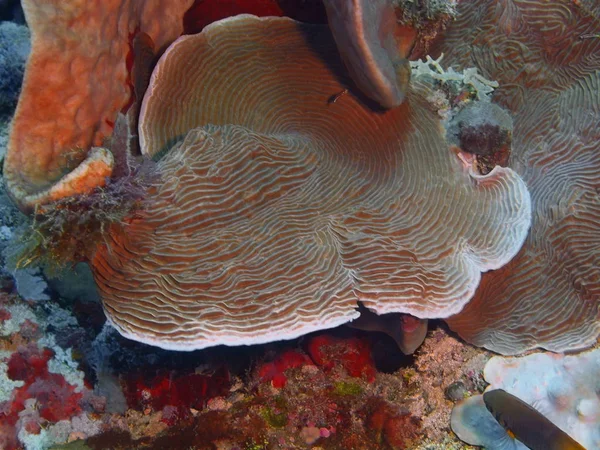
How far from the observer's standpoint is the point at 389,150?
3.41 m

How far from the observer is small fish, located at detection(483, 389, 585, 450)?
2426 mm

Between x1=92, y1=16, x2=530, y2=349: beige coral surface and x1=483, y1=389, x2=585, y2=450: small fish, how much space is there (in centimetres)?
69

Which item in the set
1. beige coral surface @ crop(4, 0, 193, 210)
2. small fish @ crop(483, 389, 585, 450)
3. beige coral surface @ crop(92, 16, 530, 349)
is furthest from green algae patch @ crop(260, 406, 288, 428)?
beige coral surface @ crop(4, 0, 193, 210)

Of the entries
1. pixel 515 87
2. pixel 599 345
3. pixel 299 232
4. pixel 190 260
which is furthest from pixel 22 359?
pixel 515 87

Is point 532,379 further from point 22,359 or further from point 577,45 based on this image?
point 22,359

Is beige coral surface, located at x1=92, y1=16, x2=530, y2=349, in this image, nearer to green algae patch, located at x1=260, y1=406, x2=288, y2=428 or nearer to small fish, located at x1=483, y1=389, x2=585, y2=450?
small fish, located at x1=483, y1=389, x2=585, y2=450

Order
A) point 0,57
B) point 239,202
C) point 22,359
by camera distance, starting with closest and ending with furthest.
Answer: point 239,202, point 22,359, point 0,57

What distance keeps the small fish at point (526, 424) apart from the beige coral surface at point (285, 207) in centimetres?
69

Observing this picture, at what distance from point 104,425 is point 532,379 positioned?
131 inches

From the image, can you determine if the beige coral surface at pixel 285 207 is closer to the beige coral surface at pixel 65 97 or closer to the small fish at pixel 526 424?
the beige coral surface at pixel 65 97

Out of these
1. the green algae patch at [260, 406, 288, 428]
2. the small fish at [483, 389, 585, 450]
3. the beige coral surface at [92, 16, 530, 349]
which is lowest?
the green algae patch at [260, 406, 288, 428]

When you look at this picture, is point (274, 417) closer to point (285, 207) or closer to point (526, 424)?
point (285, 207)

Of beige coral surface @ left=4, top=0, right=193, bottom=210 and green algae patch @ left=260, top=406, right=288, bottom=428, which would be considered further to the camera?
green algae patch @ left=260, top=406, right=288, bottom=428

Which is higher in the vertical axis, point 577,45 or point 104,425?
point 577,45
